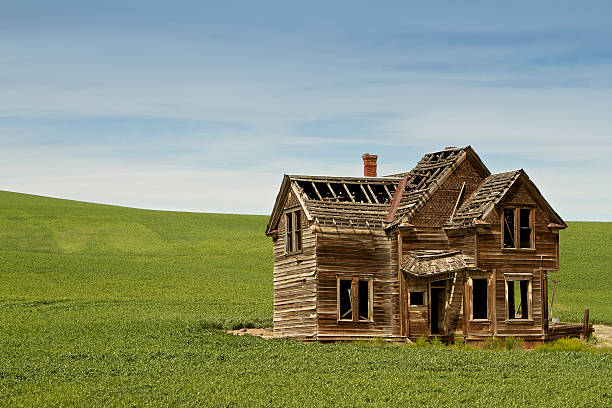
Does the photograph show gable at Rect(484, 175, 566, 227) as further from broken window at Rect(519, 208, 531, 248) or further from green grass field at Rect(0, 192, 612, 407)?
green grass field at Rect(0, 192, 612, 407)

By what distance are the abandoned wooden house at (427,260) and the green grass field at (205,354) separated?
2835 mm

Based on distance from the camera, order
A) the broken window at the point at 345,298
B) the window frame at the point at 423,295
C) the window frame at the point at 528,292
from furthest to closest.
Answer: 1. the window frame at the point at 423,295
2. the broken window at the point at 345,298
3. the window frame at the point at 528,292

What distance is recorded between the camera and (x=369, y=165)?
147 ft

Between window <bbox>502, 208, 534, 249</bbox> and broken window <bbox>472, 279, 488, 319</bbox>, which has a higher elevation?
window <bbox>502, 208, 534, 249</bbox>

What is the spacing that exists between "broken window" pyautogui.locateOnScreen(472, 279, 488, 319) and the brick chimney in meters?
8.26

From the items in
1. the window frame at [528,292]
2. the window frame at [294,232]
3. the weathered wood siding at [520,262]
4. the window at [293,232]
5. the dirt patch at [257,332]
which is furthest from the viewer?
the dirt patch at [257,332]

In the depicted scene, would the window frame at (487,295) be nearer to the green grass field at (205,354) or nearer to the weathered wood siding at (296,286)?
the green grass field at (205,354)

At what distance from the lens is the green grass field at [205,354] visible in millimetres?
23609

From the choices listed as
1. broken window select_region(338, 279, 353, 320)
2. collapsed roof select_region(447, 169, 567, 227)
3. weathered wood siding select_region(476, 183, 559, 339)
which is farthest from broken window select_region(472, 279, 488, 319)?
broken window select_region(338, 279, 353, 320)

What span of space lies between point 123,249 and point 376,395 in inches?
2484

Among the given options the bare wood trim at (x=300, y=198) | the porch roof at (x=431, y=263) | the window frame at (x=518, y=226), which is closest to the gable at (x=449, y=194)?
the porch roof at (x=431, y=263)

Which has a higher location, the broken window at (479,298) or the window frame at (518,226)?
the window frame at (518,226)

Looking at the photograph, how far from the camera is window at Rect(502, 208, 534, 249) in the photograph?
129 feet

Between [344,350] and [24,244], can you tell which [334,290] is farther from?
[24,244]
